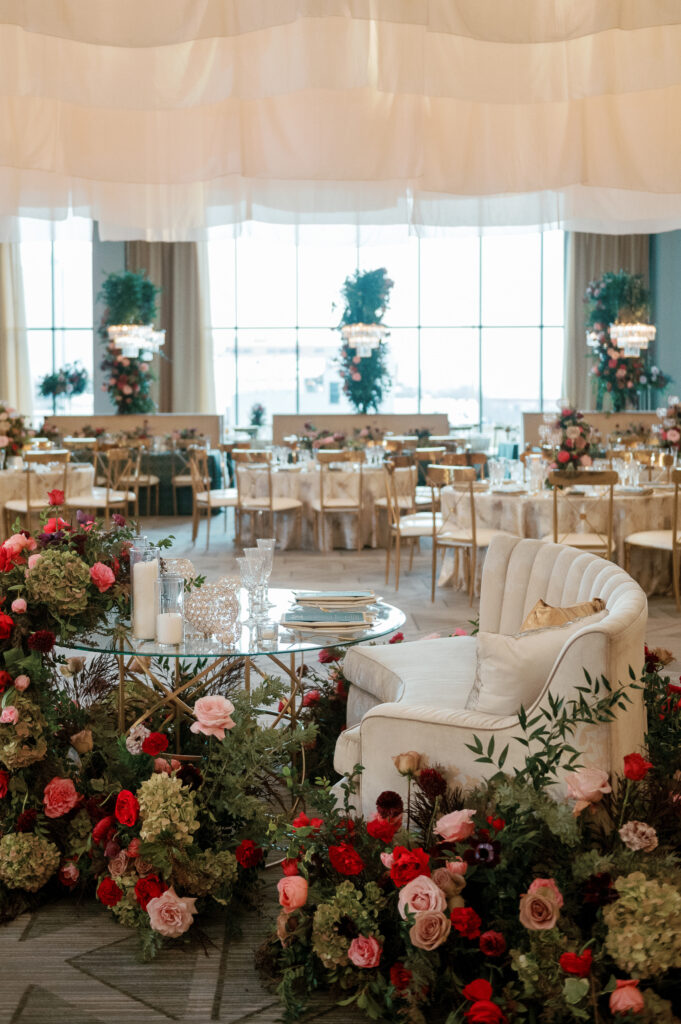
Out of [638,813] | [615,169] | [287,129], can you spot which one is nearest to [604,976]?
[638,813]

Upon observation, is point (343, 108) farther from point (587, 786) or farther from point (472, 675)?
point (472, 675)

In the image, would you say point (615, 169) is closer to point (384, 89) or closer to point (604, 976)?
point (384, 89)

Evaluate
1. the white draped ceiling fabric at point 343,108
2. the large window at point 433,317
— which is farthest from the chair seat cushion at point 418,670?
the large window at point 433,317

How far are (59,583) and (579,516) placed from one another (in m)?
4.95

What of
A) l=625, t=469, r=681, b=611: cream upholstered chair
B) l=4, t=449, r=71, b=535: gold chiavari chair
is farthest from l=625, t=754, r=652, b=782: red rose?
l=4, t=449, r=71, b=535: gold chiavari chair

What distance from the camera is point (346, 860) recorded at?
7.80 feet

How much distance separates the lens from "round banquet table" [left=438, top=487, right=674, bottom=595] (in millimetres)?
7344

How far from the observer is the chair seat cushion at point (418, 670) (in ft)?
10.4

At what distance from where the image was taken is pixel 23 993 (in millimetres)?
2443

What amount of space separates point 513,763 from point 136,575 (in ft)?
3.94

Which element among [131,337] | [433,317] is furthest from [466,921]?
[433,317]

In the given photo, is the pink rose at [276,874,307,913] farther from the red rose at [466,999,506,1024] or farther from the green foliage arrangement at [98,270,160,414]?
the green foliage arrangement at [98,270,160,414]

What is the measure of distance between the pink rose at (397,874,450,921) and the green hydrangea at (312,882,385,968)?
12 cm

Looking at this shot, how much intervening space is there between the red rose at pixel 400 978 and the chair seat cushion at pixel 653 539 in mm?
5095
